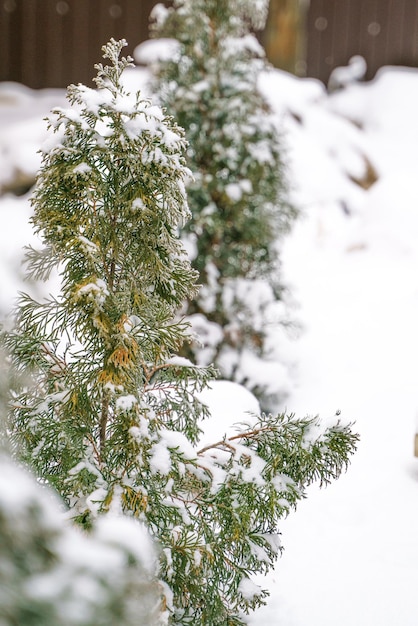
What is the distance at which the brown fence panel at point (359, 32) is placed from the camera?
11328mm

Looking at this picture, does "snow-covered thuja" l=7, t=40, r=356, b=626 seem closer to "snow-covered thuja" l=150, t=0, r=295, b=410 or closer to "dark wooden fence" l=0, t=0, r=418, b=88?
"snow-covered thuja" l=150, t=0, r=295, b=410

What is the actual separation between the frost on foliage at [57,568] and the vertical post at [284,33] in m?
8.99

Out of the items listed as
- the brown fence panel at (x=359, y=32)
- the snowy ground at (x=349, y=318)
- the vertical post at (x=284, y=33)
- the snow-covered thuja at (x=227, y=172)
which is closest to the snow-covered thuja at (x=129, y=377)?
the snowy ground at (x=349, y=318)

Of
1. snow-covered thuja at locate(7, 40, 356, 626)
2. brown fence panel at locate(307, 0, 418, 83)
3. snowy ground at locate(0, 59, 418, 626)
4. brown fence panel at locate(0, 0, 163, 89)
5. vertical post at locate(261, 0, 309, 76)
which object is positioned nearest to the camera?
snow-covered thuja at locate(7, 40, 356, 626)

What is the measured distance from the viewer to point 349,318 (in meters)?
7.14

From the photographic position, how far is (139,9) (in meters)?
10.5

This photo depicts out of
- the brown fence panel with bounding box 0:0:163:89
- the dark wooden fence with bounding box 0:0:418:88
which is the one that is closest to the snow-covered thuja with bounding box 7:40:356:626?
the dark wooden fence with bounding box 0:0:418:88

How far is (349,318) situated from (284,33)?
4266mm

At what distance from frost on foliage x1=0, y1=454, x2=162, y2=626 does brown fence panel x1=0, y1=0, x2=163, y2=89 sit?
33.6ft

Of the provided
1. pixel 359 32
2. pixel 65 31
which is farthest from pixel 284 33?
pixel 65 31

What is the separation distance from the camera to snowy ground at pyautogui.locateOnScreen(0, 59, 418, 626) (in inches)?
117

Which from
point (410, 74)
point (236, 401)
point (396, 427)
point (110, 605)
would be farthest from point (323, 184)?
point (110, 605)

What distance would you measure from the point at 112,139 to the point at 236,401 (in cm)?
189

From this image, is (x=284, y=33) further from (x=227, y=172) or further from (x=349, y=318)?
(x=227, y=172)
